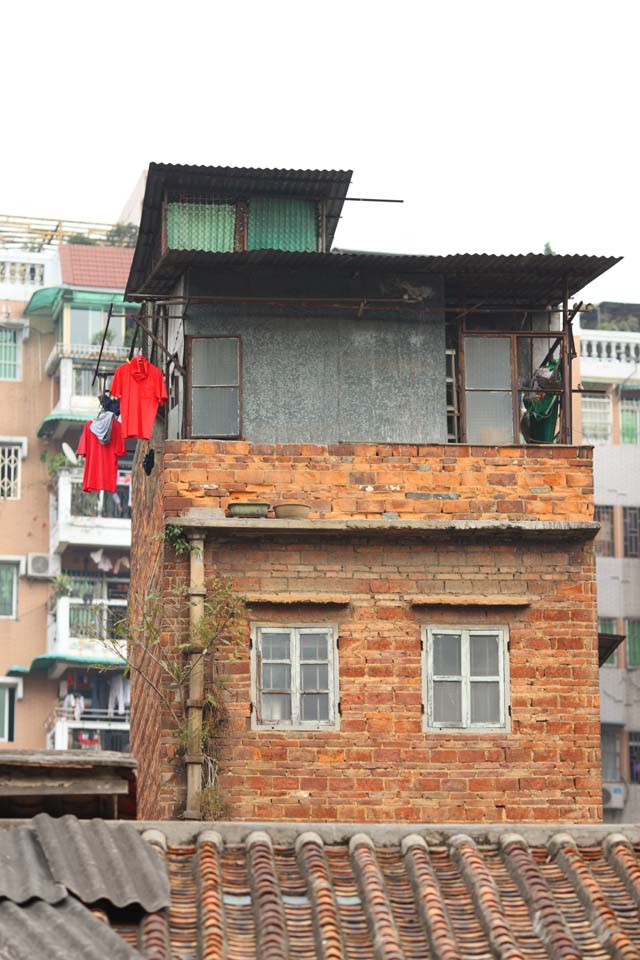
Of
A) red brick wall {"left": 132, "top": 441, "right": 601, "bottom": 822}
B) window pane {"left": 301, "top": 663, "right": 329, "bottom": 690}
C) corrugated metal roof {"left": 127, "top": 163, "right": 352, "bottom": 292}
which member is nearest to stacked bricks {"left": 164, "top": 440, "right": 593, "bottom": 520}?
red brick wall {"left": 132, "top": 441, "right": 601, "bottom": 822}

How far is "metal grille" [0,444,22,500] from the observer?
160 ft

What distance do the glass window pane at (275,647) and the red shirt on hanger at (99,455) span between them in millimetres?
3391

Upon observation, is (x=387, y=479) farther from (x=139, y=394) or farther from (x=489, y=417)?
(x=139, y=394)

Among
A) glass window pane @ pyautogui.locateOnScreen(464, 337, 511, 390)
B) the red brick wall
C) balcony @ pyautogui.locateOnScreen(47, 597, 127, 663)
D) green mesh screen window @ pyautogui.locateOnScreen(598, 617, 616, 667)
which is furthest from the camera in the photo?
balcony @ pyautogui.locateOnScreen(47, 597, 127, 663)

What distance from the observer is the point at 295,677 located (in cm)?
1956

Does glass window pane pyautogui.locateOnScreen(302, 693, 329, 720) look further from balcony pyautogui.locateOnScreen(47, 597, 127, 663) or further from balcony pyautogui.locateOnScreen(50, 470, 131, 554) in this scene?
balcony pyautogui.locateOnScreen(50, 470, 131, 554)

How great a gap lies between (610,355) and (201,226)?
82.0ft

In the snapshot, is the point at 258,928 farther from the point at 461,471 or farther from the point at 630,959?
the point at 461,471

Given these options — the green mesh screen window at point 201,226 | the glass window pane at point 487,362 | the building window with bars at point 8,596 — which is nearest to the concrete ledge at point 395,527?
the glass window pane at point 487,362

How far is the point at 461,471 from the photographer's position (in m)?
20.2

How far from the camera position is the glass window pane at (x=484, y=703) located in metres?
19.7

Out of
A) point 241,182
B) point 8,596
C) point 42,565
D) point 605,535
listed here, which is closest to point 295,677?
point 241,182

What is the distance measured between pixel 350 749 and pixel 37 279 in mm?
31958

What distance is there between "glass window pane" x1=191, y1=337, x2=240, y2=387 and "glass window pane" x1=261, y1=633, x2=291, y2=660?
281 centimetres
